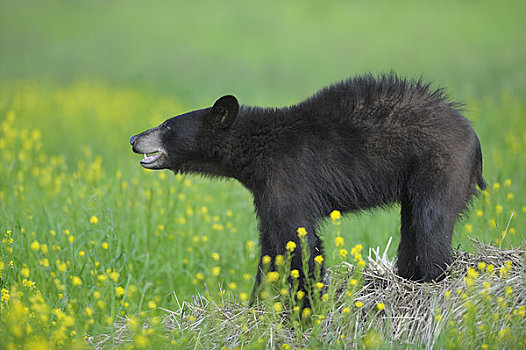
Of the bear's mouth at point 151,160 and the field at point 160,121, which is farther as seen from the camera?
the bear's mouth at point 151,160

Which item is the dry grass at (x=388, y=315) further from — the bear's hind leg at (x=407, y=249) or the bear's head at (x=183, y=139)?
the bear's head at (x=183, y=139)

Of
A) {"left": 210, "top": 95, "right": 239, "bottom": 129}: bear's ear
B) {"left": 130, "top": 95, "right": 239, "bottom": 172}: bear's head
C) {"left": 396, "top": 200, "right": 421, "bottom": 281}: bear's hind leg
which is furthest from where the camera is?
{"left": 130, "top": 95, "right": 239, "bottom": 172}: bear's head

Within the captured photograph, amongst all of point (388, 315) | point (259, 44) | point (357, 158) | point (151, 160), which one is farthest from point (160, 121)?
point (259, 44)

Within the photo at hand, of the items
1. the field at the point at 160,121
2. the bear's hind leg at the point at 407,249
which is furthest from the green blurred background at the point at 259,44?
the bear's hind leg at the point at 407,249

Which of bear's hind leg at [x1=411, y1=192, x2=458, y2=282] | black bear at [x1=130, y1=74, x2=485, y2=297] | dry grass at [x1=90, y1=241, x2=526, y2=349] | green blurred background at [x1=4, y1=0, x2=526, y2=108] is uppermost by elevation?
green blurred background at [x1=4, y1=0, x2=526, y2=108]

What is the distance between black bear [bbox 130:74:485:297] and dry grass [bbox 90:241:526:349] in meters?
0.31

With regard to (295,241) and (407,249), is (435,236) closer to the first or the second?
(407,249)

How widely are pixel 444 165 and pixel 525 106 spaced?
8004 mm

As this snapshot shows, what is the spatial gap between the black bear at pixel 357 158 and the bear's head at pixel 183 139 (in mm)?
10

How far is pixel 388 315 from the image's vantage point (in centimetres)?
360

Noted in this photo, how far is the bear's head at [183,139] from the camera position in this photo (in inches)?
181

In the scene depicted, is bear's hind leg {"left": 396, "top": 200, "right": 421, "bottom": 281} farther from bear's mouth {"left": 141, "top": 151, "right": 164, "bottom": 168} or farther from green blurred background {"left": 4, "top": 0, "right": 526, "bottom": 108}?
green blurred background {"left": 4, "top": 0, "right": 526, "bottom": 108}

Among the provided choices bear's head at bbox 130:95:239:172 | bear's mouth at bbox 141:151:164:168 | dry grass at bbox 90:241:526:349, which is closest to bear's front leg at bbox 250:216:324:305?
dry grass at bbox 90:241:526:349

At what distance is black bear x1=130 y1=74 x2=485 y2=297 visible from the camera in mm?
4145
